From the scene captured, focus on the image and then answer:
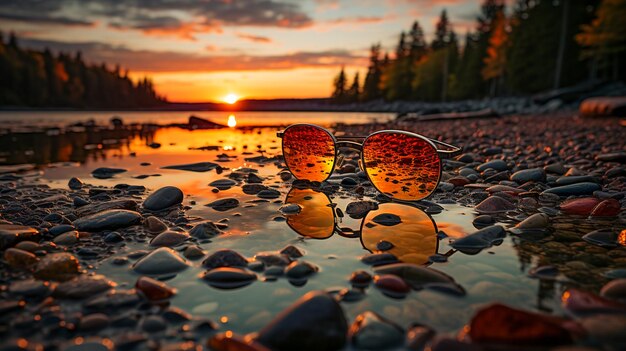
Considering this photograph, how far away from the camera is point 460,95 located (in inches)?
2122

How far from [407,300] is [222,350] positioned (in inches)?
31.4

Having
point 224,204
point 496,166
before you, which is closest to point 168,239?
point 224,204

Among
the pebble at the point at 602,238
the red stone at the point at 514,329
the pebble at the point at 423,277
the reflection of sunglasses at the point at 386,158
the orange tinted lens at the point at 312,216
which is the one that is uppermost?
the reflection of sunglasses at the point at 386,158

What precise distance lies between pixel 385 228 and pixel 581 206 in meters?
1.63

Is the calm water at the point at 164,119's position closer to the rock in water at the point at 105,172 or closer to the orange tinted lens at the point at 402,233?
the rock in water at the point at 105,172

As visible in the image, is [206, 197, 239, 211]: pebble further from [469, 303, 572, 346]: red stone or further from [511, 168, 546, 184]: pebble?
[511, 168, 546, 184]: pebble

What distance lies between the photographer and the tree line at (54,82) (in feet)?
233

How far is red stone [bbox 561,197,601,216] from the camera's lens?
2938mm

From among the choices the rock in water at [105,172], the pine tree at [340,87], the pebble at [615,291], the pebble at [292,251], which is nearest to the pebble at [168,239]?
the pebble at [292,251]

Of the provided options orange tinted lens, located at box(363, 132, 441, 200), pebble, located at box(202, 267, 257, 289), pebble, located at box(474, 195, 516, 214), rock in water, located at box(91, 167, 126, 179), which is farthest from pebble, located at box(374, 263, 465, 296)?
rock in water, located at box(91, 167, 126, 179)

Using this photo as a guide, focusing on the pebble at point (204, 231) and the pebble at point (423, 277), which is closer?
the pebble at point (423, 277)

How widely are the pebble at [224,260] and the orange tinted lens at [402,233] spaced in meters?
0.77

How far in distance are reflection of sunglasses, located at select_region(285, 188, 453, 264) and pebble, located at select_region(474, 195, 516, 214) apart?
49cm

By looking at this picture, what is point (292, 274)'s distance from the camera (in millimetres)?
1854
